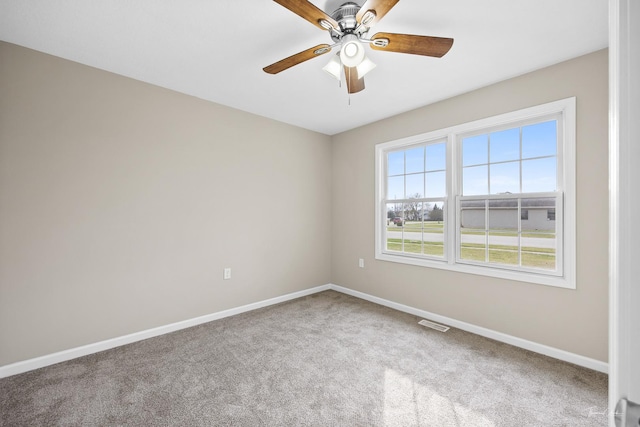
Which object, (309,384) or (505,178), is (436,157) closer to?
(505,178)

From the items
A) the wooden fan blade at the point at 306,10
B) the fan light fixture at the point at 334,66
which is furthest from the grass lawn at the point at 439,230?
the wooden fan blade at the point at 306,10

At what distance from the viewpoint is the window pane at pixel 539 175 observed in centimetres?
254

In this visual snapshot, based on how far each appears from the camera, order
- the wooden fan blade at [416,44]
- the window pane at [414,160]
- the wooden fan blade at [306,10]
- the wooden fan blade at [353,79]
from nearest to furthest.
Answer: the wooden fan blade at [306,10] < the wooden fan blade at [416,44] < the wooden fan blade at [353,79] < the window pane at [414,160]

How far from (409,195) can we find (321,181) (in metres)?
1.39

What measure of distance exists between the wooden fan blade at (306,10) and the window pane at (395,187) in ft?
7.98

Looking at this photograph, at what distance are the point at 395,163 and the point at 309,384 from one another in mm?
2828

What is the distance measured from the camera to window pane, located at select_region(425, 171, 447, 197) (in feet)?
10.7

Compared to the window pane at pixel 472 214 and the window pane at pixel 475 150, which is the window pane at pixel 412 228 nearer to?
the window pane at pixel 472 214

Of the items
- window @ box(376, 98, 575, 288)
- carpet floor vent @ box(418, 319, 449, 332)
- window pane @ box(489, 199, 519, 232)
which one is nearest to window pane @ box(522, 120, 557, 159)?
window @ box(376, 98, 575, 288)

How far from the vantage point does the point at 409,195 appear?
365 cm

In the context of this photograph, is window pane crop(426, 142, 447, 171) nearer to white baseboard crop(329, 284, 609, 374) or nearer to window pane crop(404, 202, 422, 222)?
window pane crop(404, 202, 422, 222)

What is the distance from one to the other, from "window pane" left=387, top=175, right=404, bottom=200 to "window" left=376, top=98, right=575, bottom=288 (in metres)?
0.01

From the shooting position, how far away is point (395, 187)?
12.5 ft

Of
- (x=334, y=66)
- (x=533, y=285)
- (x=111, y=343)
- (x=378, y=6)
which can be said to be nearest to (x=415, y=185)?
(x=533, y=285)
